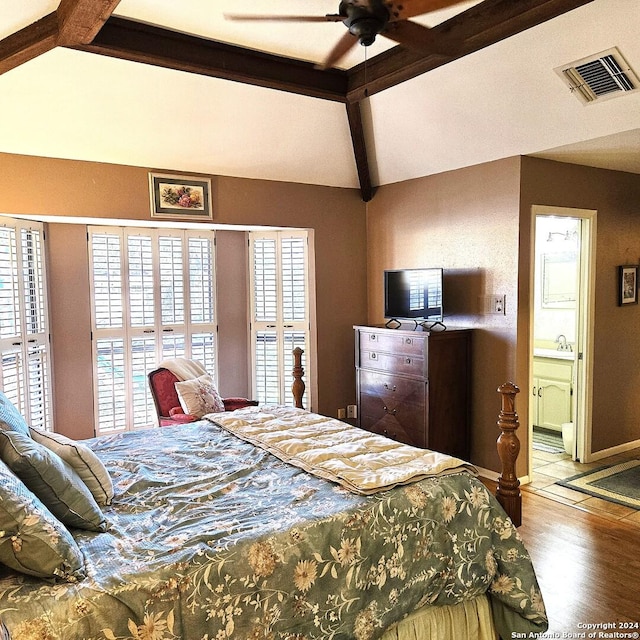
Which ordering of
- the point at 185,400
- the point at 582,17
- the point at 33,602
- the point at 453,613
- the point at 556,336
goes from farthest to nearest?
the point at 556,336
the point at 185,400
the point at 582,17
the point at 453,613
the point at 33,602

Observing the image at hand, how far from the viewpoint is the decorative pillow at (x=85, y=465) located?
209 cm

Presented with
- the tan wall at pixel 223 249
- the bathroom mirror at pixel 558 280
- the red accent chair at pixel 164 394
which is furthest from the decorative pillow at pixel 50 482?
the bathroom mirror at pixel 558 280

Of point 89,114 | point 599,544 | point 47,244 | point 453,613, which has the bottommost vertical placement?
point 599,544

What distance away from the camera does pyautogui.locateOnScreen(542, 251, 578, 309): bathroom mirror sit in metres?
5.87

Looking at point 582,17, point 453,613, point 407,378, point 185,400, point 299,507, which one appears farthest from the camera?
point 407,378

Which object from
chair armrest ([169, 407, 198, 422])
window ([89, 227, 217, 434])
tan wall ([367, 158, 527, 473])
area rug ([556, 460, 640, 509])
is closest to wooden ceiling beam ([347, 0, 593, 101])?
tan wall ([367, 158, 527, 473])

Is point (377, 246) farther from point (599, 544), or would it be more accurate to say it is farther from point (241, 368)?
point (599, 544)

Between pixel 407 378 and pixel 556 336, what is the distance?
2.54 metres

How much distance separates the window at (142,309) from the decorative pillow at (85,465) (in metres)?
2.67

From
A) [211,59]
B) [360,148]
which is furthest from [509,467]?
[360,148]

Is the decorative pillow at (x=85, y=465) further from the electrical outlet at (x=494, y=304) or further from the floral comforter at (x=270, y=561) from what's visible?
the electrical outlet at (x=494, y=304)

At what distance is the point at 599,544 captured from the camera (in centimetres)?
323

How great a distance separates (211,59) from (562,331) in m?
4.55

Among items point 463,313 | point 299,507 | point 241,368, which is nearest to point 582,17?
point 463,313
